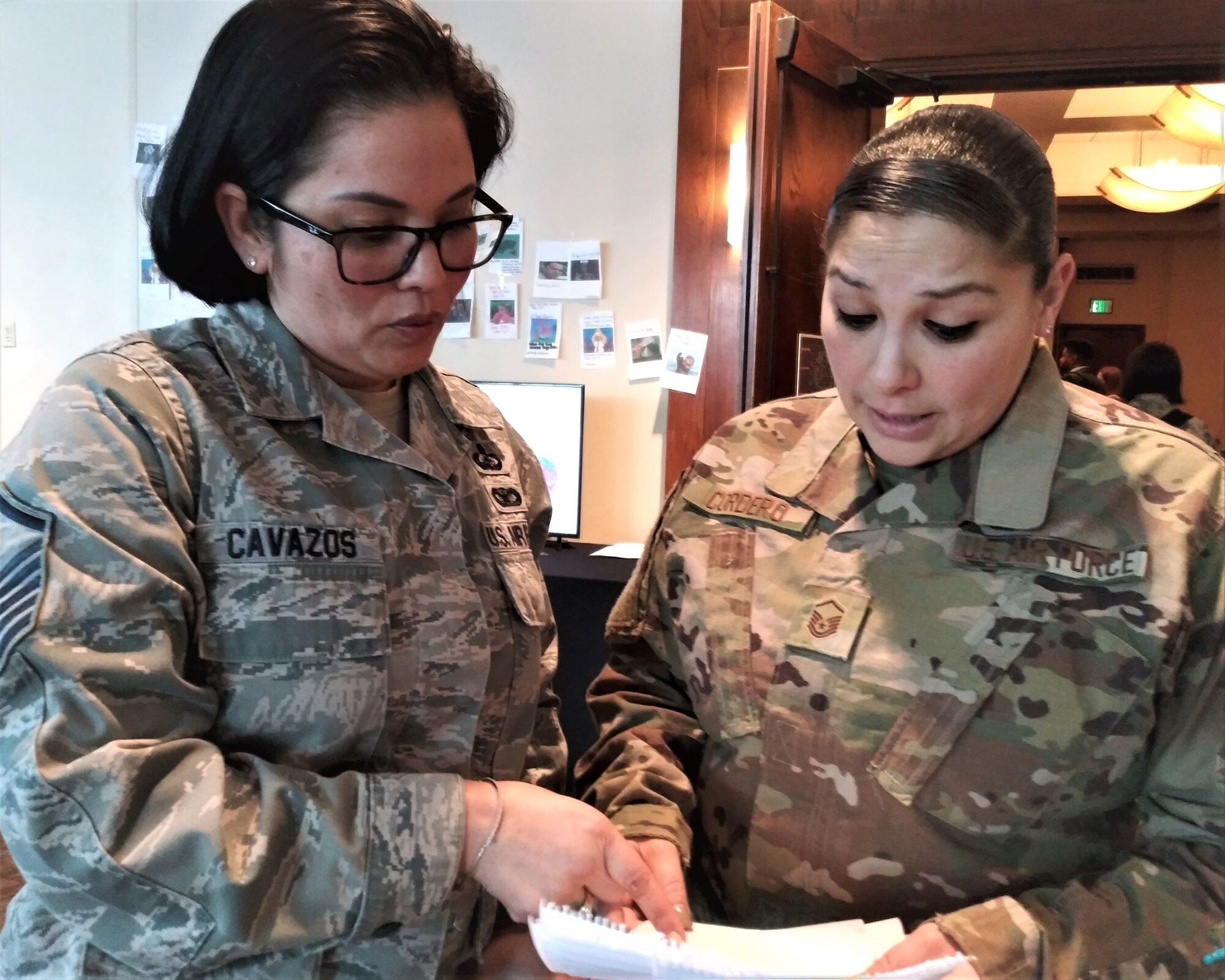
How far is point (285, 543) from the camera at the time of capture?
80 centimetres

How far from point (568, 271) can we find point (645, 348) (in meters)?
0.36

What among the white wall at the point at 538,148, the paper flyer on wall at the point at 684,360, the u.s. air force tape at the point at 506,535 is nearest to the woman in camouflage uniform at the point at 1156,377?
the paper flyer on wall at the point at 684,360

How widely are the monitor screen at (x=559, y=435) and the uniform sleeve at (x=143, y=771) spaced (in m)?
2.16

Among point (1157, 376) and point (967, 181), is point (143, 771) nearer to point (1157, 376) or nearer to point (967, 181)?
point (967, 181)

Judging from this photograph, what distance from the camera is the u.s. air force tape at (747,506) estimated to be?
1060 mm

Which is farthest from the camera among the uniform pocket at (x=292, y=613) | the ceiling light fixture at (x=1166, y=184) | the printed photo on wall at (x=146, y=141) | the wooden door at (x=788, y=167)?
the ceiling light fixture at (x=1166, y=184)

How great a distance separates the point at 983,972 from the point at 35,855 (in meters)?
0.74

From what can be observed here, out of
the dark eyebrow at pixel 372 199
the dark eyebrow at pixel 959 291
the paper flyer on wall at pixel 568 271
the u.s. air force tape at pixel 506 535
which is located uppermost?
the paper flyer on wall at pixel 568 271

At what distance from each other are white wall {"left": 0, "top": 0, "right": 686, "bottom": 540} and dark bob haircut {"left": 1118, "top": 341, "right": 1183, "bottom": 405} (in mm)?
2019

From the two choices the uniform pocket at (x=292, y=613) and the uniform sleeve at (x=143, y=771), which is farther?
the uniform pocket at (x=292, y=613)

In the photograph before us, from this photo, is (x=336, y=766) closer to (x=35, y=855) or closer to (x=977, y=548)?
(x=35, y=855)

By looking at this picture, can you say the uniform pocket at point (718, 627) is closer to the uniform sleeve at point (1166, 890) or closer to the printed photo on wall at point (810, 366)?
the uniform sleeve at point (1166, 890)

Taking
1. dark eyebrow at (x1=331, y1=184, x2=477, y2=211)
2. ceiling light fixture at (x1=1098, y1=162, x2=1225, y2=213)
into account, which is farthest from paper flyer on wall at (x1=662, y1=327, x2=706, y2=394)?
ceiling light fixture at (x1=1098, y1=162, x2=1225, y2=213)

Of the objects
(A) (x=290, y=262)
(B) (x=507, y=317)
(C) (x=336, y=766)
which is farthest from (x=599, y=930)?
(B) (x=507, y=317)
